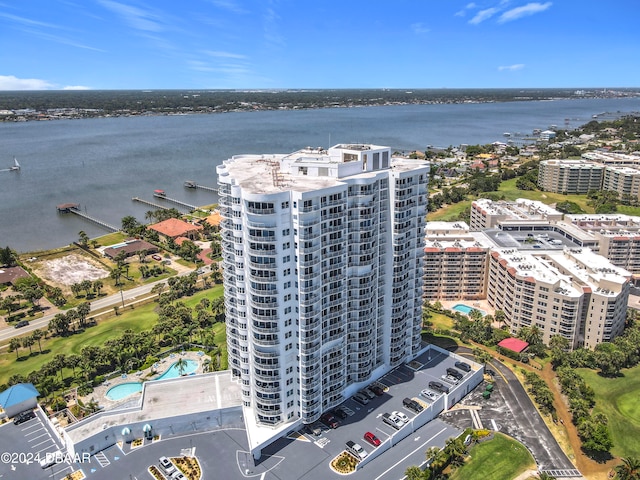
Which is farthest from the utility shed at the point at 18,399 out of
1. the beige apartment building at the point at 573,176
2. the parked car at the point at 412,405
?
the beige apartment building at the point at 573,176

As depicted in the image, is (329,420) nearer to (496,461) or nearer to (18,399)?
(496,461)

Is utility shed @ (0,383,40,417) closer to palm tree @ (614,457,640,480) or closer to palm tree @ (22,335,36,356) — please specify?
palm tree @ (22,335,36,356)

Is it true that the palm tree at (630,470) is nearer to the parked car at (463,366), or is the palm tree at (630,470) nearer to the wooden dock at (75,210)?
the parked car at (463,366)

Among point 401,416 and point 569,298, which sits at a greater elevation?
point 569,298

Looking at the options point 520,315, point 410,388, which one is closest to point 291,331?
point 410,388

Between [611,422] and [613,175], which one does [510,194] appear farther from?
[611,422]

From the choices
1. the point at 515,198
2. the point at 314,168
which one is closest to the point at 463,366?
the point at 314,168
